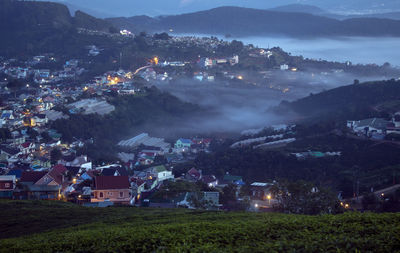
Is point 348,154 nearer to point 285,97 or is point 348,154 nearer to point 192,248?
point 192,248

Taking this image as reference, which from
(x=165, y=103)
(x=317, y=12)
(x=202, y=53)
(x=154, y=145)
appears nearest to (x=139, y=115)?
(x=165, y=103)

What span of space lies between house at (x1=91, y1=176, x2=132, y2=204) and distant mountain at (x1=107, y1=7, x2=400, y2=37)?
2360 inches

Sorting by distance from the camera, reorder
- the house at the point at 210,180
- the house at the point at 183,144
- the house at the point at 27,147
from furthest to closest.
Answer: the house at the point at 183,144 → the house at the point at 27,147 → the house at the point at 210,180

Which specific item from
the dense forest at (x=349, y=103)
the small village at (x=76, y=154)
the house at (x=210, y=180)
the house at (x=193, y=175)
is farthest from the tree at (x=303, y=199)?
the dense forest at (x=349, y=103)

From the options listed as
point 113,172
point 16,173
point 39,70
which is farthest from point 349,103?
point 39,70

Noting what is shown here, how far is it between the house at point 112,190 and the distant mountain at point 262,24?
59941 mm

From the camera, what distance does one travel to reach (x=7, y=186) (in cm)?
1605

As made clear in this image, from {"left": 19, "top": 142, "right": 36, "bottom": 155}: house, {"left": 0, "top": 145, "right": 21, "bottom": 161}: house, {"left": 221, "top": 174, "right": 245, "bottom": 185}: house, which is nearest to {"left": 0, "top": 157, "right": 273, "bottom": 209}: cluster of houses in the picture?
{"left": 221, "top": 174, "right": 245, "bottom": 185}: house

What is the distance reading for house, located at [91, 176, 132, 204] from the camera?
15.4 meters

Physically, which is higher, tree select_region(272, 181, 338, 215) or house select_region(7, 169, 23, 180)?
house select_region(7, 169, 23, 180)

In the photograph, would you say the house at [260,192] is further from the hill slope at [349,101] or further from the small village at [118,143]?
the hill slope at [349,101]

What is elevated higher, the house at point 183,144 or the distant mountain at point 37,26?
the distant mountain at point 37,26

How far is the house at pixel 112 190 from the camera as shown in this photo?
15.4 meters

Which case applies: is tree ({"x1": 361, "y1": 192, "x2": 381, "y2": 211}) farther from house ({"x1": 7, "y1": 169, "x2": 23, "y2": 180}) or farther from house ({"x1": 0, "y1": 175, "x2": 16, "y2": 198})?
house ({"x1": 7, "y1": 169, "x2": 23, "y2": 180})
